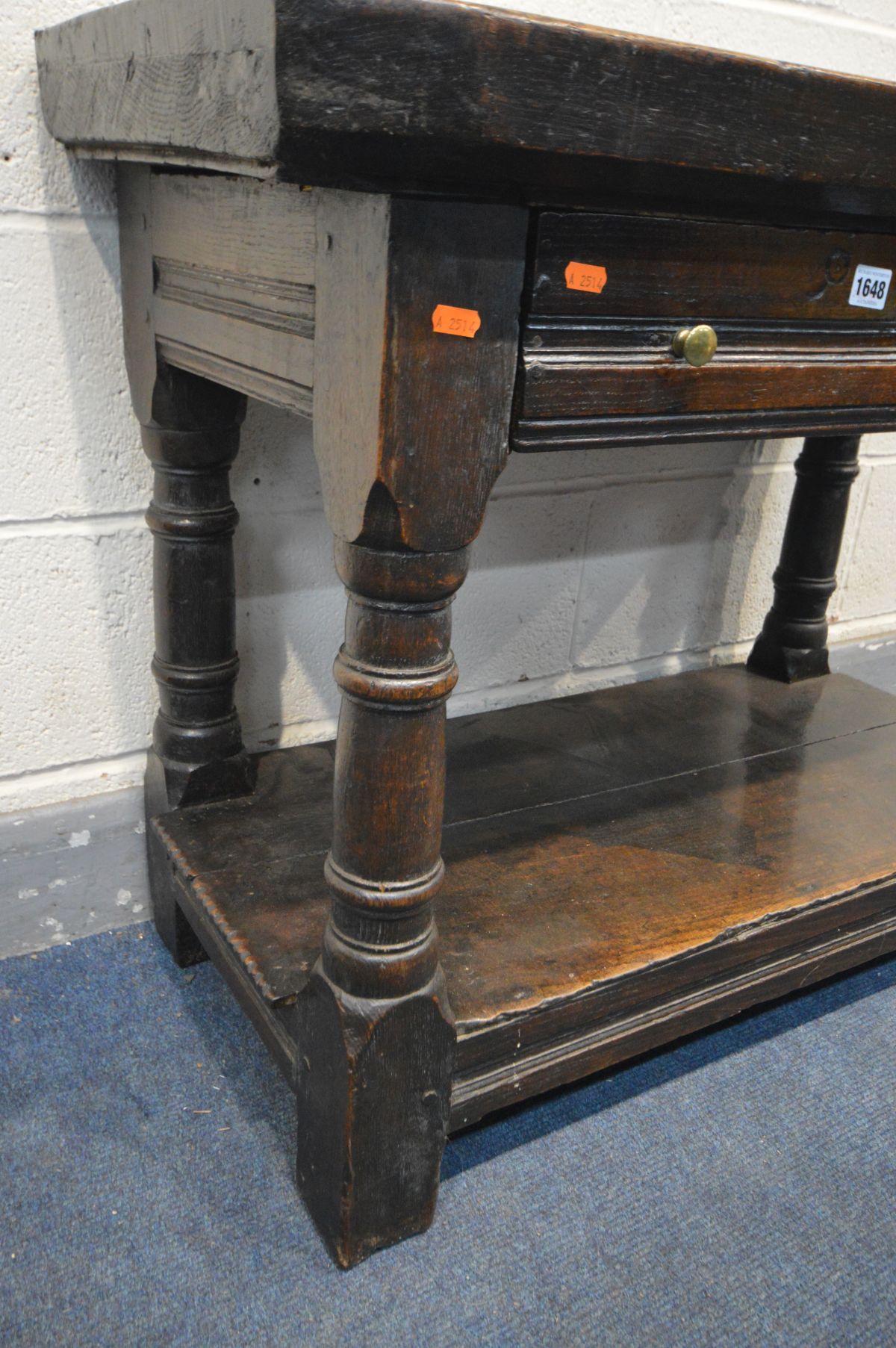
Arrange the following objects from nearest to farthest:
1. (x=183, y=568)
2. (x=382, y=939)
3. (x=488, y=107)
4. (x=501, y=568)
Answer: (x=488, y=107) < (x=382, y=939) < (x=183, y=568) < (x=501, y=568)

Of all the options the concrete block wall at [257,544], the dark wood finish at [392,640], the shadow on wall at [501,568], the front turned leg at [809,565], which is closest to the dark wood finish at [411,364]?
the dark wood finish at [392,640]

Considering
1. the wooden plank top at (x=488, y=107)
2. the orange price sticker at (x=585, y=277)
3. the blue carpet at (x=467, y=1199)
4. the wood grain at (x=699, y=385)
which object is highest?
the wooden plank top at (x=488, y=107)

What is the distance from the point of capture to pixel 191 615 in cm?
105

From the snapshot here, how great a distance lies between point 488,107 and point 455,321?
11 centimetres

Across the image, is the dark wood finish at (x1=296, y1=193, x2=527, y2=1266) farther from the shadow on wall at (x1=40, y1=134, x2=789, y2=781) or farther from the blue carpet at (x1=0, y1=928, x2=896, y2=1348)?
the shadow on wall at (x1=40, y1=134, x2=789, y2=781)

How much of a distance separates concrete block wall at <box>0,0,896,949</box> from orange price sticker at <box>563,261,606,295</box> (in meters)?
0.17

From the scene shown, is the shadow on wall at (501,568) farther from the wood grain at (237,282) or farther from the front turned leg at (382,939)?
the front turned leg at (382,939)

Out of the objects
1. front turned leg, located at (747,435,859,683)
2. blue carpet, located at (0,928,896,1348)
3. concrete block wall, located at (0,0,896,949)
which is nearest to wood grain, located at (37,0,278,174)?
concrete block wall, located at (0,0,896,949)

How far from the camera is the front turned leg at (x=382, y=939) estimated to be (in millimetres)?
674

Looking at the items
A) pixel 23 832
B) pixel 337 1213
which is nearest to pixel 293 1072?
pixel 337 1213

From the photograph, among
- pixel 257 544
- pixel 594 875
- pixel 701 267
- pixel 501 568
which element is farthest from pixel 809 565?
pixel 701 267

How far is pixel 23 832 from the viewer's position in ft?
3.71

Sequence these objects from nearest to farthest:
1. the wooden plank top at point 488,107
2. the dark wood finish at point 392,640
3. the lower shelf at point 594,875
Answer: the wooden plank top at point 488,107, the dark wood finish at point 392,640, the lower shelf at point 594,875

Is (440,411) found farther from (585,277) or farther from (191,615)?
(191,615)
